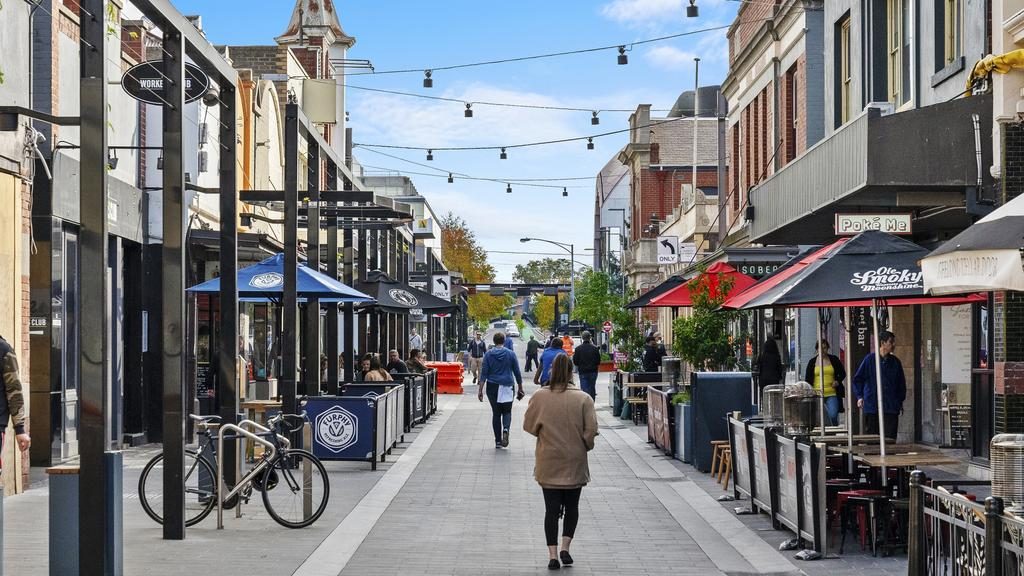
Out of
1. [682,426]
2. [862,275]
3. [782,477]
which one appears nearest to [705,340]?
[682,426]

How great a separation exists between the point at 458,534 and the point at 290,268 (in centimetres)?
578

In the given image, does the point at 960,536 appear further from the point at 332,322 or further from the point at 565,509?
the point at 332,322

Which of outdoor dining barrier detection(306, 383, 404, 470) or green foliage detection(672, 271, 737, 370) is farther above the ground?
green foliage detection(672, 271, 737, 370)

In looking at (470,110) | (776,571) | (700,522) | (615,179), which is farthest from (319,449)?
(615,179)

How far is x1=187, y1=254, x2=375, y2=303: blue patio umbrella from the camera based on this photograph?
18297mm

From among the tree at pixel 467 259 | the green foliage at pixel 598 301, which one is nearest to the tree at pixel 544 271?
the tree at pixel 467 259

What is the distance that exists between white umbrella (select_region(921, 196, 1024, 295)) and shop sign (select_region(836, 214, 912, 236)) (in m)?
6.51

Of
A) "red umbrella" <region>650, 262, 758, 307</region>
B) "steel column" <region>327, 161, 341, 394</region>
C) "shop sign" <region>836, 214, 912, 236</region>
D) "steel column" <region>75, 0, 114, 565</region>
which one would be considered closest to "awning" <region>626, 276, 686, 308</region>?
"red umbrella" <region>650, 262, 758, 307</region>

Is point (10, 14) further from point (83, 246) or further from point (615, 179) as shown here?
point (615, 179)

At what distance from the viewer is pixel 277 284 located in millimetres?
18328

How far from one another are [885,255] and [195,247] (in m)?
16.6

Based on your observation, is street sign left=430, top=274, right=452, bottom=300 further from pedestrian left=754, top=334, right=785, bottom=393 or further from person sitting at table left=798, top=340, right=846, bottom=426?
person sitting at table left=798, top=340, right=846, bottom=426

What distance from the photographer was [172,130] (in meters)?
11.7

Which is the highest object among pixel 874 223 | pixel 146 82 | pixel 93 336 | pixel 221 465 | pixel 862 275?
pixel 146 82
